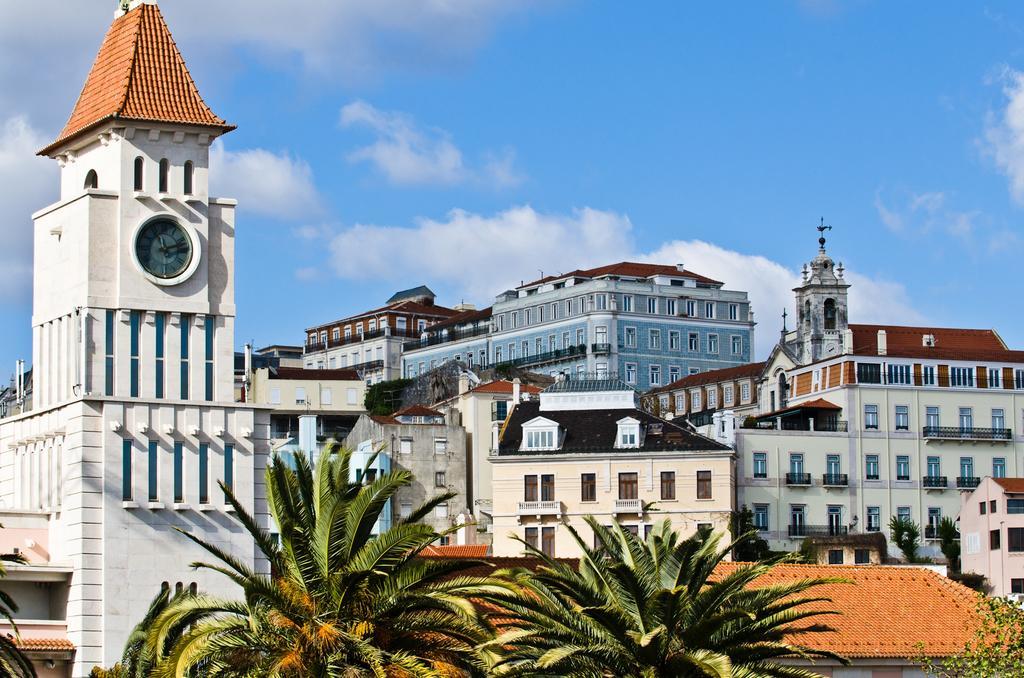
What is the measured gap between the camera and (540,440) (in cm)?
10156

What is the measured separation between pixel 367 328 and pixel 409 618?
125899 mm

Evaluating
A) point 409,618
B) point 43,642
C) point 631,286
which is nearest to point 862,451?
point 631,286

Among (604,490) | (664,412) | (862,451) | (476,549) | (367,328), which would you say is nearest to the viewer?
(476,549)

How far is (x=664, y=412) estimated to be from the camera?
425 feet

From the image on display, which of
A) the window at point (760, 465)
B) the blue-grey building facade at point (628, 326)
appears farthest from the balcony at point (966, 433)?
the blue-grey building facade at point (628, 326)

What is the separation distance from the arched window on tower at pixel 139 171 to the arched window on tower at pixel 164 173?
540 mm

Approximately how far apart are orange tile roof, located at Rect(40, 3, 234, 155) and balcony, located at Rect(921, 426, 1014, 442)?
58310 mm

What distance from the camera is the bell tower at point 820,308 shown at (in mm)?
138250

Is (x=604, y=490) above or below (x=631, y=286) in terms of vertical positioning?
below

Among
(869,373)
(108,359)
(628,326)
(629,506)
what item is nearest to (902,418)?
(869,373)

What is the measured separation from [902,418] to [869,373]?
9.31ft

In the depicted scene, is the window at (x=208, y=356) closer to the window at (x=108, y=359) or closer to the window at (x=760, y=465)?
the window at (x=108, y=359)

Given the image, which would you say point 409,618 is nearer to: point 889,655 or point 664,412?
point 889,655

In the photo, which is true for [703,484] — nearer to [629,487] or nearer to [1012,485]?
[629,487]
